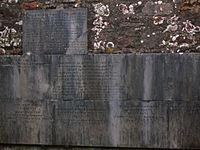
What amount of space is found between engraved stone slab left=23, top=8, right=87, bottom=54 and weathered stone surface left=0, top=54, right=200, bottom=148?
0.39 feet

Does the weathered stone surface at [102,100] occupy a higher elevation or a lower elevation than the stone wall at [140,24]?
lower

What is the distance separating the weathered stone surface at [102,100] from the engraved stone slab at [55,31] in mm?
118

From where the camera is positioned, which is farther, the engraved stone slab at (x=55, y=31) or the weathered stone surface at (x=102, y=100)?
the engraved stone slab at (x=55, y=31)

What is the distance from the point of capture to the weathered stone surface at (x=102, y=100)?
16.4 feet

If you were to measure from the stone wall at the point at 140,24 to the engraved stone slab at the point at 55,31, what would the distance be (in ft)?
0.28

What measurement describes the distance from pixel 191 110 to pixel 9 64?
236 centimetres

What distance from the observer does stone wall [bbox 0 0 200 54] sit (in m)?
5.07

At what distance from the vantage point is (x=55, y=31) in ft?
17.4

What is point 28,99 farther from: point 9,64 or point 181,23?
point 181,23

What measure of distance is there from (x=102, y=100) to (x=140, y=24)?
1.06m

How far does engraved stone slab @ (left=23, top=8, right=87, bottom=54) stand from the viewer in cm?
525

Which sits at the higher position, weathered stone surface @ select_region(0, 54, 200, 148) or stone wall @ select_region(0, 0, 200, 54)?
stone wall @ select_region(0, 0, 200, 54)

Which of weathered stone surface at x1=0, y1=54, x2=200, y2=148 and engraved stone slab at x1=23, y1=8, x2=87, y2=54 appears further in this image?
engraved stone slab at x1=23, y1=8, x2=87, y2=54

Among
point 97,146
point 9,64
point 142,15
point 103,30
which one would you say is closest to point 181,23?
point 142,15
